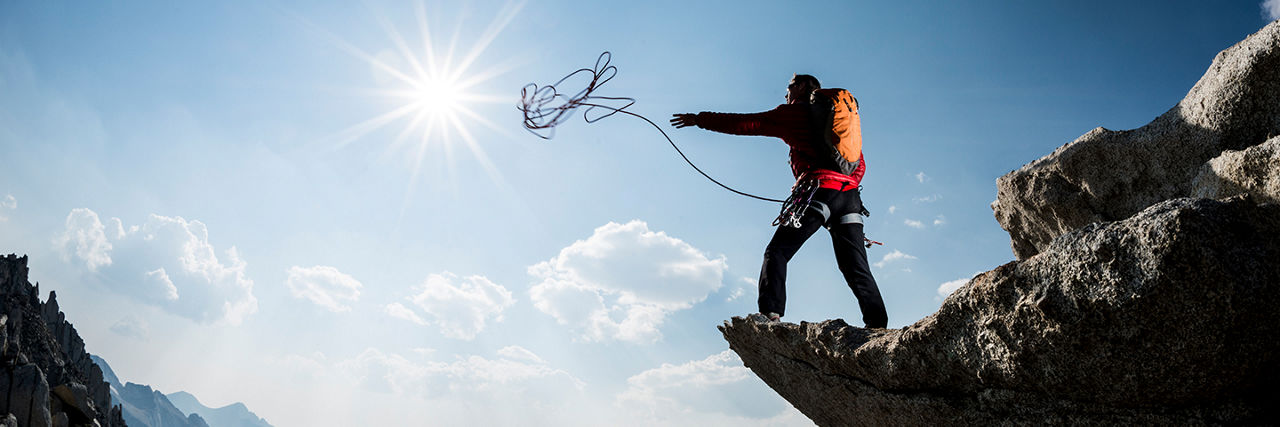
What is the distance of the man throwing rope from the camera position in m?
6.17

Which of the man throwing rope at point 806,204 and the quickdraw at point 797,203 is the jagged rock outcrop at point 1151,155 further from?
the quickdraw at point 797,203

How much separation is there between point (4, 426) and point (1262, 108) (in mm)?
48702

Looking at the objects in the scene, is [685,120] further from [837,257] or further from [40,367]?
[40,367]

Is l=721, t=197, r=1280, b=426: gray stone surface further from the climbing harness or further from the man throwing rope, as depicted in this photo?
the climbing harness

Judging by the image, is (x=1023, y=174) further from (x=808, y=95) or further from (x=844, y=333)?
(x=844, y=333)

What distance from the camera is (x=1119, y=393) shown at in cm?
364

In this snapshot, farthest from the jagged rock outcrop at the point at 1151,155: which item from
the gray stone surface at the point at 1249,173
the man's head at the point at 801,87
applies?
the man's head at the point at 801,87

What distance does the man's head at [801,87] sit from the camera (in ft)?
22.7

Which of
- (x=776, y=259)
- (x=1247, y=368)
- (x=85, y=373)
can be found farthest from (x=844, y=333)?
(x=85, y=373)

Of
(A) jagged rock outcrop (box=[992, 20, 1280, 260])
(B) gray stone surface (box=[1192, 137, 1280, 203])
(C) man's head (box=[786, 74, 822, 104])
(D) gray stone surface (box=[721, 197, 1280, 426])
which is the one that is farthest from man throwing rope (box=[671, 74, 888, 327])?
(B) gray stone surface (box=[1192, 137, 1280, 203])

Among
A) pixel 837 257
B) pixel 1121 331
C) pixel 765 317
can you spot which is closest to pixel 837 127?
pixel 837 257

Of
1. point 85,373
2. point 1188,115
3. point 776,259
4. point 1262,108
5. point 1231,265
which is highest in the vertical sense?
point 85,373

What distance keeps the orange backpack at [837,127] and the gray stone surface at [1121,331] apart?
223cm

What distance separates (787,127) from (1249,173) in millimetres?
3406
